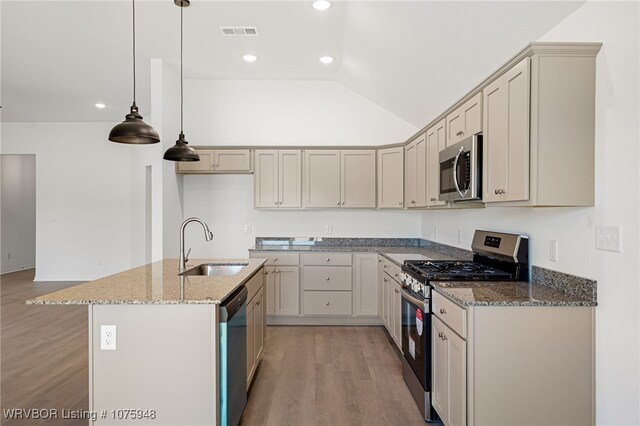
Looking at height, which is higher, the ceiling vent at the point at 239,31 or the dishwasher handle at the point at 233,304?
the ceiling vent at the point at 239,31

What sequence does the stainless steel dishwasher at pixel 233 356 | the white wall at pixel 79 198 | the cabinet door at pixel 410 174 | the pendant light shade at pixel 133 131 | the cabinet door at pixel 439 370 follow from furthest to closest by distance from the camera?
the white wall at pixel 79 198
the cabinet door at pixel 410 174
the pendant light shade at pixel 133 131
the cabinet door at pixel 439 370
the stainless steel dishwasher at pixel 233 356

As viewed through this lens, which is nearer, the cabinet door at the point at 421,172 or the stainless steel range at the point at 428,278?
the stainless steel range at the point at 428,278

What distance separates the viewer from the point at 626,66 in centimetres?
172

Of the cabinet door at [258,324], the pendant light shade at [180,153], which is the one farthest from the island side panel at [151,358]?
the pendant light shade at [180,153]

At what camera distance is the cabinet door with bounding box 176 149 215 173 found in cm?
464

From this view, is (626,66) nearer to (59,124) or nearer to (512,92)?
(512,92)

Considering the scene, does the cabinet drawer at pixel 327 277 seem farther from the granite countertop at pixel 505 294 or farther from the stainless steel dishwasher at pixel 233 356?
the granite countertop at pixel 505 294

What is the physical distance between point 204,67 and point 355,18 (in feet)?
7.10

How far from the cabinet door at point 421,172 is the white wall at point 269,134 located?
118 centimetres

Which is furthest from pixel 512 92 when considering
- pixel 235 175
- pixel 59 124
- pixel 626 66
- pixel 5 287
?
pixel 5 287

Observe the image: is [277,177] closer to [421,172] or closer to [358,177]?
[358,177]

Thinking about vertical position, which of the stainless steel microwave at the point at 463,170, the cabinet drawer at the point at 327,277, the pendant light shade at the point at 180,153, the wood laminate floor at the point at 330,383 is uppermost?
the pendant light shade at the point at 180,153

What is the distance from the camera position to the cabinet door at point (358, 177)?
186 inches

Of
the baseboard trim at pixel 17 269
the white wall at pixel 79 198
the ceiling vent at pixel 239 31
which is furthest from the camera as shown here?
the baseboard trim at pixel 17 269
